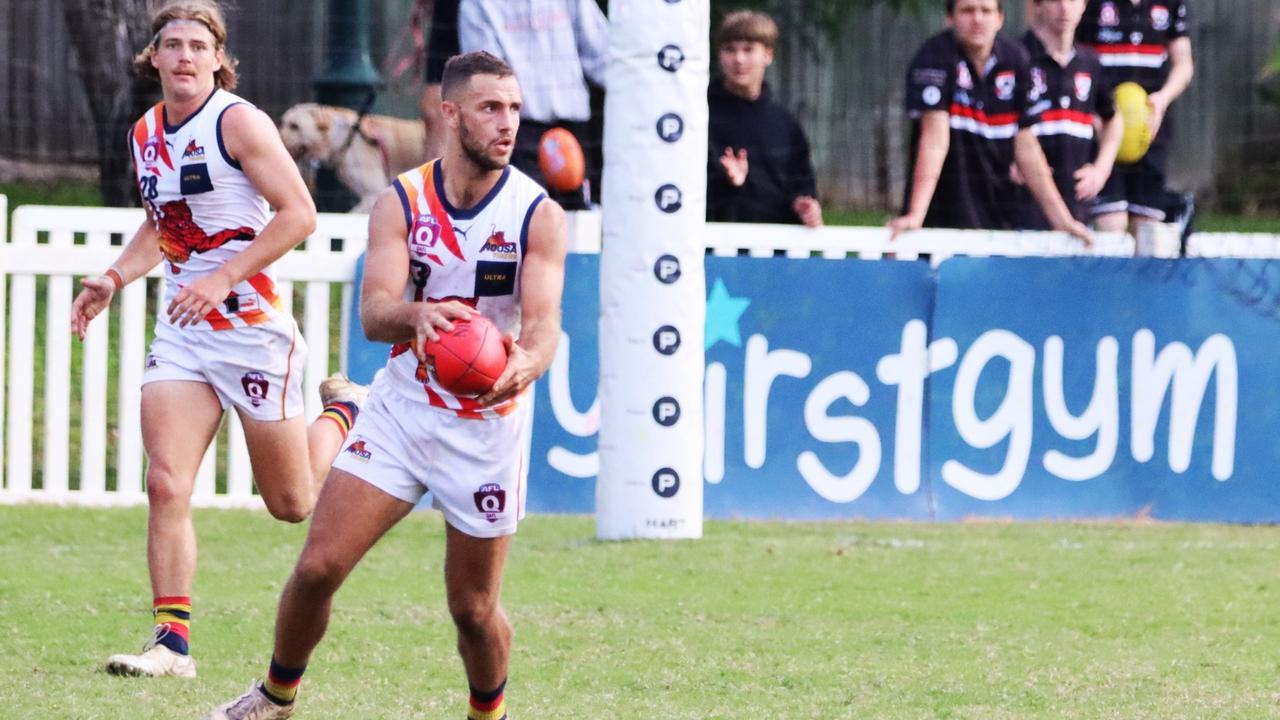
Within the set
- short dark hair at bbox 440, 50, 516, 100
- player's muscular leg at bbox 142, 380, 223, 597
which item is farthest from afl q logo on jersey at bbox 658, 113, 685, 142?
short dark hair at bbox 440, 50, 516, 100

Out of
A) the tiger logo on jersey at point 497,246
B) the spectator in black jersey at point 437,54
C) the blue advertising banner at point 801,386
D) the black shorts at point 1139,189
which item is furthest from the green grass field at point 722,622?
the spectator in black jersey at point 437,54

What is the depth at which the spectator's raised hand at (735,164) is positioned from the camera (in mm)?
11312

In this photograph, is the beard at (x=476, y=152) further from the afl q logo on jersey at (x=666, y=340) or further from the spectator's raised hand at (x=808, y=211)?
the spectator's raised hand at (x=808, y=211)

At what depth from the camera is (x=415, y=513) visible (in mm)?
10570

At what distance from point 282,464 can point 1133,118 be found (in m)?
6.50

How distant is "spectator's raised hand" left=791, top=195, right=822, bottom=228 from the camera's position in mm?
11023

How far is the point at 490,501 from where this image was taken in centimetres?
530

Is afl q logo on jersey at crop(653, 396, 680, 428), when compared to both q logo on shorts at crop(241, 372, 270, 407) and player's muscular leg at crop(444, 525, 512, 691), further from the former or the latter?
player's muscular leg at crop(444, 525, 512, 691)

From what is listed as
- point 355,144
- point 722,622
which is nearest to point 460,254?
point 722,622

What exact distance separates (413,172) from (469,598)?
1127mm

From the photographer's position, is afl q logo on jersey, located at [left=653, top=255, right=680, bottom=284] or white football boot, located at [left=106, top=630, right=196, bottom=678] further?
afl q logo on jersey, located at [left=653, top=255, right=680, bottom=284]

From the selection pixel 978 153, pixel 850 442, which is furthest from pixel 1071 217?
pixel 850 442

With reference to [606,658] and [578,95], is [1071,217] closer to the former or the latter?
[578,95]

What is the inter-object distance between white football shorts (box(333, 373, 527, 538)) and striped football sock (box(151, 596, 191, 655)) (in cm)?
142
